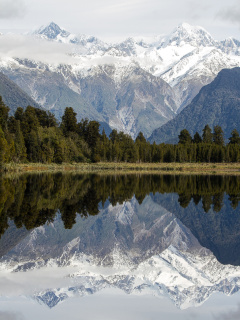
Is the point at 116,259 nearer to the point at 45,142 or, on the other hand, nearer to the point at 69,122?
the point at 45,142

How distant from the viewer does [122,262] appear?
27.1 metres

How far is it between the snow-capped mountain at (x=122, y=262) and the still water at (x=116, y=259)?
0.05 m

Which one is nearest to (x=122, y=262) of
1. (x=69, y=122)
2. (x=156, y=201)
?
(x=156, y=201)

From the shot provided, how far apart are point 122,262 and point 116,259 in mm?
565

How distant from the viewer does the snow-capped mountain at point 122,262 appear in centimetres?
2181

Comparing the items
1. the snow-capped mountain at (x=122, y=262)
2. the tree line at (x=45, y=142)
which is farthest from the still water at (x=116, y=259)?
the tree line at (x=45, y=142)

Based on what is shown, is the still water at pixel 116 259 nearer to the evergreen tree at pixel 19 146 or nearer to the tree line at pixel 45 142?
the tree line at pixel 45 142

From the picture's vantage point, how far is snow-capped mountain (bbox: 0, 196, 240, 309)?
21.8 m

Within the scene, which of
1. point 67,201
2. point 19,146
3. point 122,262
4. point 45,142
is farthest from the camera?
point 45,142

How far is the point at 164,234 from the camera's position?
3656 cm

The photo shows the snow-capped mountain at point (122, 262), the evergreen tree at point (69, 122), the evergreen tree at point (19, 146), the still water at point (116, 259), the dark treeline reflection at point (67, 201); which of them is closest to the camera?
the still water at point (116, 259)

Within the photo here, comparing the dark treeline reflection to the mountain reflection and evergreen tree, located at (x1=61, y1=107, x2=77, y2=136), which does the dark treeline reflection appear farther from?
evergreen tree, located at (x1=61, y1=107, x2=77, y2=136)

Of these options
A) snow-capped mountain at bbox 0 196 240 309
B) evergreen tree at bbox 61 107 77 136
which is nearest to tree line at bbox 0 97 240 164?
evergreen tree at bbox 61 107 77 136

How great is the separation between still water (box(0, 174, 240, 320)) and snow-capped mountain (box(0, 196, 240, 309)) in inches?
1.9
